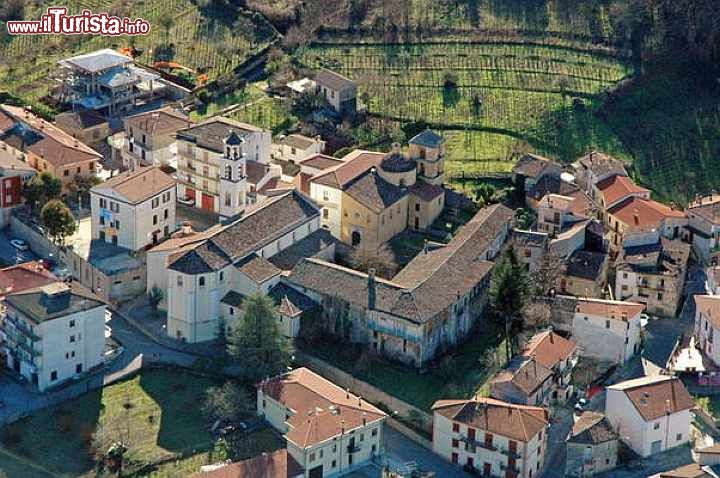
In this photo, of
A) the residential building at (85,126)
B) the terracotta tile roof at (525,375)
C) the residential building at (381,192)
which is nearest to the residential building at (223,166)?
the residential building at (381,192)

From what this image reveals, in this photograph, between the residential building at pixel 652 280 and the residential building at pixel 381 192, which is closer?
the residential building at pixel 652 280

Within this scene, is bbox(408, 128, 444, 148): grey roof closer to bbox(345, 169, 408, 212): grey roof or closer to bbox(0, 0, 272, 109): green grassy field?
bbox(345, 169, 408, 212): grey roof

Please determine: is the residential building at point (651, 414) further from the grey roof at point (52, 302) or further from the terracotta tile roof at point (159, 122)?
the terracotta tile roof at point (159, 122)

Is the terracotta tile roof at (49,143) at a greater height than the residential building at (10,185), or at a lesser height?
greater

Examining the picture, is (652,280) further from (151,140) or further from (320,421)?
(151,140)

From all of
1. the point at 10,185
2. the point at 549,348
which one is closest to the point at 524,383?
the point at 549,348

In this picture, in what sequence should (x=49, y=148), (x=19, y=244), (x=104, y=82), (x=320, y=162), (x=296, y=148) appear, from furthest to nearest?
(x=104, y=82), (x=296, y=148), (x=49, y=148), (x=320, y=162), (x=19, y=244)

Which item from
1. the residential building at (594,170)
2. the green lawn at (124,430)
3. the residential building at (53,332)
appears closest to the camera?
the green lawn at (124,430)
